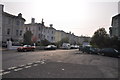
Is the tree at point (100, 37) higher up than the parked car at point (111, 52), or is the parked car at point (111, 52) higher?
the tree at point (100, 37)

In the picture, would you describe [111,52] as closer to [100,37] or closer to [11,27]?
[100,37]

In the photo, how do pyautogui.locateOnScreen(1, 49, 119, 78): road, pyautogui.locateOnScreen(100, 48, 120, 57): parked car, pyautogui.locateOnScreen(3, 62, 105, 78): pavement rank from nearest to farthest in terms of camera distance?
1. pyautogui.locateOnScreen(3, 62, 105, 78): pavement
2. pyautogui.locateOnScreen(1, 49, 119, 78): road
3. pyautogui.locateOnScreen(100, 48, 120, 57): parked car

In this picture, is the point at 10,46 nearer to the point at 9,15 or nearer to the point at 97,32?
the point at 9,15

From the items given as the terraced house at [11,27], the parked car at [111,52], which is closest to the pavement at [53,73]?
the parked car at [111,52]

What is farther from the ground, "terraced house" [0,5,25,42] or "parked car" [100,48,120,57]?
"terraced house" [0,5,25,42]

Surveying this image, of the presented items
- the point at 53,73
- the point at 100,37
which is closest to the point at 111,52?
the point at 100,37

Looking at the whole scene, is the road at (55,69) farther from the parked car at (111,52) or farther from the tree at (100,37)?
the tree at (100,37)

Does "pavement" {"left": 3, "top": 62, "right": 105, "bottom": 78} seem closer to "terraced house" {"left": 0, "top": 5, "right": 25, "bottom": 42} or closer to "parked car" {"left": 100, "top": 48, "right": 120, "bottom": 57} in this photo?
"parked car" {"left": 100, "top": 48, "right": 120, "bottom": 57}

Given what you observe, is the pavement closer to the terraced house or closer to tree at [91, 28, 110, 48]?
tree at [91, 28, 110, 48]

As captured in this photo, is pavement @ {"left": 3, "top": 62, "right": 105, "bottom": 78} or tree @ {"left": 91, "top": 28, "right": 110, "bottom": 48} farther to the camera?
tree @ {"left": 91, "top": 28, "right": 110, "bottom": 48}

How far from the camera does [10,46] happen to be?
113 ft

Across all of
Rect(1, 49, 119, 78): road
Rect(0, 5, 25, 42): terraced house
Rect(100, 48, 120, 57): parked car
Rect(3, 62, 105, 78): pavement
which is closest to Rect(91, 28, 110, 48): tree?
Rect(100, 48, 120, 57): parked car

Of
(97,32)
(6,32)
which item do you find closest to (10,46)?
(6,32)

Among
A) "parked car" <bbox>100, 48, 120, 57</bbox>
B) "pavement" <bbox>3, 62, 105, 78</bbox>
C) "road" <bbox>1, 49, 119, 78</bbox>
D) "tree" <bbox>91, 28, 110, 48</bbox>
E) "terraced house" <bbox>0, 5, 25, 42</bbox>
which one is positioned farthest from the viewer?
"terraced house" <bbox>0, 5, 25, 42</bbox>
